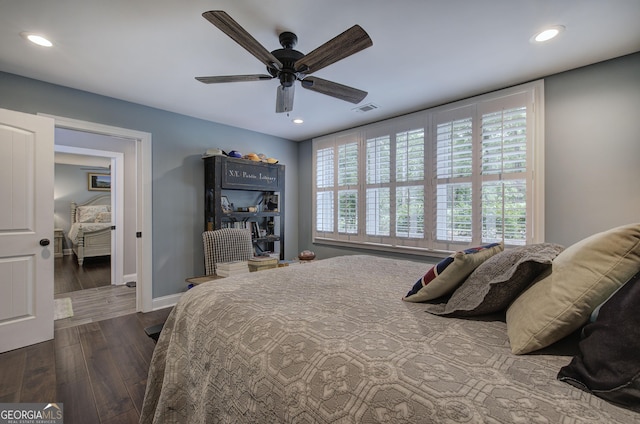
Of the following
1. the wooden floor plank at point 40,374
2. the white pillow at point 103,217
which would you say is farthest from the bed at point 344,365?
the white pillow at point 103,217

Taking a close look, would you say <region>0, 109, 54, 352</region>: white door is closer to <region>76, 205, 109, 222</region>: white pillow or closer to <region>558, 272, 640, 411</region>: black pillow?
<region>558, 272, 640, 411</region>: black pillow

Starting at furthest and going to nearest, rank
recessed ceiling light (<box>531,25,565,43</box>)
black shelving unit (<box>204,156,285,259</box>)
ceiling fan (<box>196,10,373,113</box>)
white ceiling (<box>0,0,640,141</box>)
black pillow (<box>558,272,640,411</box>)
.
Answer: black shelving unit (<box>204,156,285,259</box>), recessed ceiling light (<box>531,25,565,43</box>), white ceiling (<box>0,0,640,141</box>), ceiling fan (<box>196,10,373,113</box>), black pillow (<box>558,272,640,411</box>)

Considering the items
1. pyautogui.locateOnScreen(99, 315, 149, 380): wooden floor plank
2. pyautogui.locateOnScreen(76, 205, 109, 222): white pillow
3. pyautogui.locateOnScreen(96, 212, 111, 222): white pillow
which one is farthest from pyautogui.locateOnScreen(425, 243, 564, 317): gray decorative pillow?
pyautogui.locateOnScreen(76, 205, 109, 222): white pillow

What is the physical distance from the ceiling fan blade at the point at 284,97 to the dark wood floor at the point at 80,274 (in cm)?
446

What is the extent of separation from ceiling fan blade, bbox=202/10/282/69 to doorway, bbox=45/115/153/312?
245 centimetres

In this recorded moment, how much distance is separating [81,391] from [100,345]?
80cm

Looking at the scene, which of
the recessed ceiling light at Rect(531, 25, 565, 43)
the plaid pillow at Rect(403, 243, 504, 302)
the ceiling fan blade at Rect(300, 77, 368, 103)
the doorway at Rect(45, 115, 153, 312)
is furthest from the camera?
the doorway at Rect(45, 115, 153, 312)

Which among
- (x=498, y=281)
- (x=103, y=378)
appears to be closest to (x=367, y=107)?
(x=498, y=281)

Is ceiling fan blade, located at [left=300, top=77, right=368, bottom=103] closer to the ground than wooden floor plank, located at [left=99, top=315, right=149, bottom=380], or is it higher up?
higher up

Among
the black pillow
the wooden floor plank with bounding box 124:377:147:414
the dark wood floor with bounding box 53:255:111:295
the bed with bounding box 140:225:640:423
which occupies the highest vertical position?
the black pillow

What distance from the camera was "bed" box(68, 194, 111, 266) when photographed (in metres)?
6.43

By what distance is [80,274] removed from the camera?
5543 mm

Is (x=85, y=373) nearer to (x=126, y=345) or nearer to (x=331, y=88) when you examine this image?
(x=126, y=345)

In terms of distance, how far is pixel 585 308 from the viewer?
2.56ft
